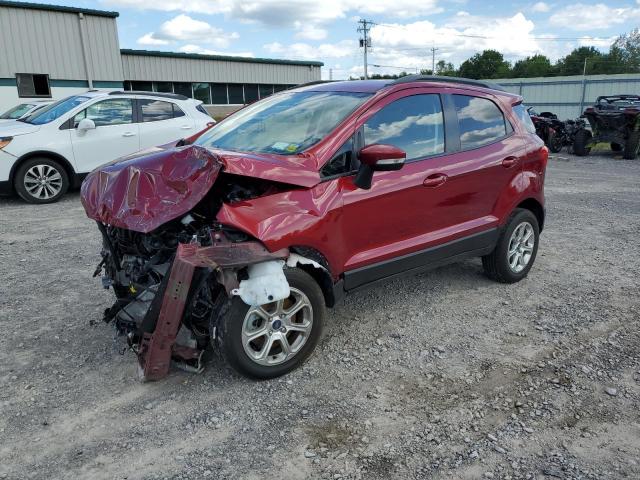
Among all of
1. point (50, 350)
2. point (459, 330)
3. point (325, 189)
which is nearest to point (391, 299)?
point (459, 330)

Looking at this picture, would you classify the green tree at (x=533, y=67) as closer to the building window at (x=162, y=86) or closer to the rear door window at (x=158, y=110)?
the building window at (x=162, y=86)

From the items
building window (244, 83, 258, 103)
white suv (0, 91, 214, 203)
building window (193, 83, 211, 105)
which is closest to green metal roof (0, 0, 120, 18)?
building window (193, 83, 211, 105)

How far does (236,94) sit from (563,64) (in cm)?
6394

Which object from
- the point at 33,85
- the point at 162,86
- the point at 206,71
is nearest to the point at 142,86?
the point at 162,86

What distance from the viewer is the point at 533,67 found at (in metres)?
81.9

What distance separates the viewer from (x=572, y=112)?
2438 centimetres

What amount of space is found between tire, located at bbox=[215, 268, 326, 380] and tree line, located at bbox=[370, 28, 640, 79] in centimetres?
7190

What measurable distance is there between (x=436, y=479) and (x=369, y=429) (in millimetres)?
489

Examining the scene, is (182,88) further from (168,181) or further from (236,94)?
(168,181)

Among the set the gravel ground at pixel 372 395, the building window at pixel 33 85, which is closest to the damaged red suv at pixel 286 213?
the gravel ground at pixel 372 395

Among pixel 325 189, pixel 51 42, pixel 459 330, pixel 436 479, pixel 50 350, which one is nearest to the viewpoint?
pixel 436 479

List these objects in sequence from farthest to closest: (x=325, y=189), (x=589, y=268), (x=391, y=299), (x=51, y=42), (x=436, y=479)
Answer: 1. (x=51, y=42)
2. (x=589, y=268)
3. (x=391, y=299)
4. (x=325, y=189)
5. (x=436, y=479)

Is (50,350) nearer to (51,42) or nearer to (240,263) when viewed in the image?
(240,263)

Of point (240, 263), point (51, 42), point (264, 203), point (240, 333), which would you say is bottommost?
point (240, 333)
